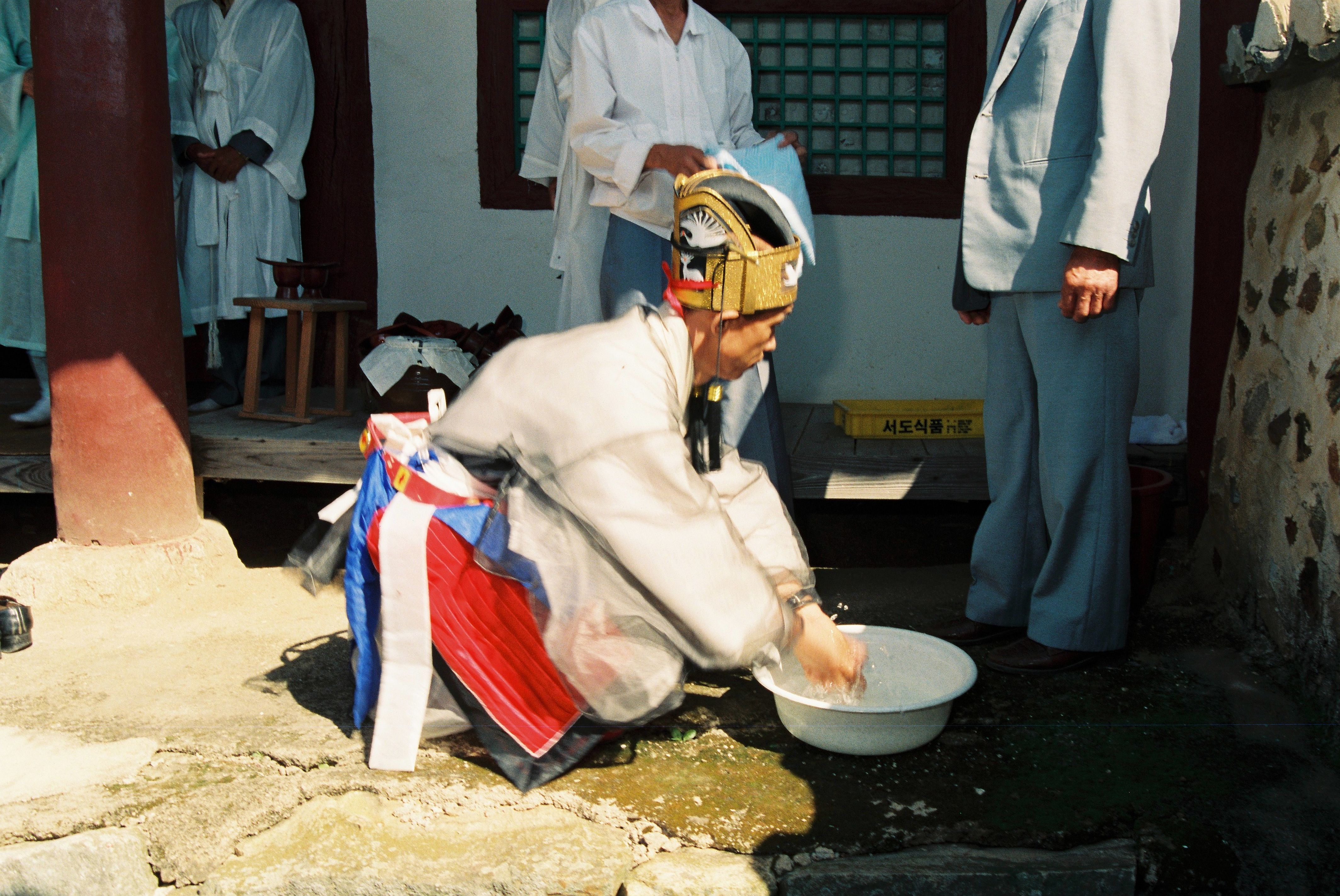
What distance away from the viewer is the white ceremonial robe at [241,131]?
4836 millimetres

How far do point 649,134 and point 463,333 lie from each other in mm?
1380

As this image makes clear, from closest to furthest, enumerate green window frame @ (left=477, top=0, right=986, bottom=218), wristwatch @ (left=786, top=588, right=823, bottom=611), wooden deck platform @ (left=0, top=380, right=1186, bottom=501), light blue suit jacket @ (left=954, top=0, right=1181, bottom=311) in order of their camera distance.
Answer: wristwatch @ (left=786, top=588, right=823, bottom=611) → light blue suit jacket @ (left=954, top=0, right=1181, bottom=311) → wooden deck platform @ (left=0, top=380, right=1186, bottom=501) → green window frame @ (left=477, top=0, right=986, bottom=218)

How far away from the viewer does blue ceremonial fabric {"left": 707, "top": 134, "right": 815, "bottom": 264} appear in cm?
280

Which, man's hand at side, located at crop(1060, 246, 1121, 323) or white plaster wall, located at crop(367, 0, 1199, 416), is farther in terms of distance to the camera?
white plaster wall, located at crop(367, 0, 1199, 416)

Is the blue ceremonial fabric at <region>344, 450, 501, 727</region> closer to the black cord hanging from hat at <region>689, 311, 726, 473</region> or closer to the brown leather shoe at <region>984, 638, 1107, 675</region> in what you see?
the black cord hanging from hat at <region>689, 311, 726, 473</region>

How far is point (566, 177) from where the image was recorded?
12.9ft

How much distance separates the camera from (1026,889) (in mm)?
2117

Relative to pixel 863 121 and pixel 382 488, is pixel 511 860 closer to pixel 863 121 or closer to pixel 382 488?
pixel 382 488

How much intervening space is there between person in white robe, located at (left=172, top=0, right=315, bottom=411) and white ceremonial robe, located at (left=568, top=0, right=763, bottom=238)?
193 centimetres

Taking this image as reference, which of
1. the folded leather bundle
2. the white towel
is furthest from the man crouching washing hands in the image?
the white towel

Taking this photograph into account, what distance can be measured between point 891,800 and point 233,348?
3.89 metres

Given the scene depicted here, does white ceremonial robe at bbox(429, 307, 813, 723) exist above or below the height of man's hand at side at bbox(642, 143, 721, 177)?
below

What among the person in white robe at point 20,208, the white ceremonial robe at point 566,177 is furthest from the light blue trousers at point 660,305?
the person in white robe at point 20,208

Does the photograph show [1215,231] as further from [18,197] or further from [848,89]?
[18,197]
